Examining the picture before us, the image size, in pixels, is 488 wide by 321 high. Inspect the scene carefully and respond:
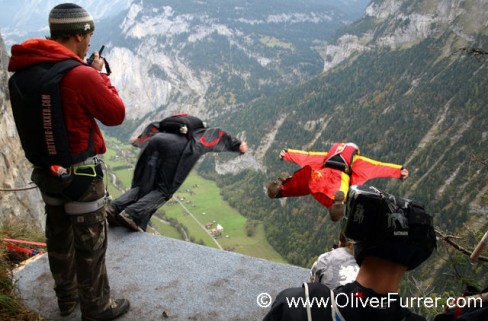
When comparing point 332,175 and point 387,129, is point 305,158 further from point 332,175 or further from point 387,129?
→ point 387,129

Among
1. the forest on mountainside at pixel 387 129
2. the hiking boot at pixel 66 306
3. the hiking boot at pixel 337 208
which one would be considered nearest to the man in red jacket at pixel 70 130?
the hiking boot at pixel 66 306

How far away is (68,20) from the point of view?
10.4 ft

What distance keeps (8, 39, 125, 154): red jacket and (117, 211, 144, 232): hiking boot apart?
2.57 metres

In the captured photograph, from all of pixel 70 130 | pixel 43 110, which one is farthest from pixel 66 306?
pixel 43 110

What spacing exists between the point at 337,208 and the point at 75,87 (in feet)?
13.5

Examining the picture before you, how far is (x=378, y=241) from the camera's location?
6.37 ft

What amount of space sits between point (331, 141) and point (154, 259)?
11763 centimetres

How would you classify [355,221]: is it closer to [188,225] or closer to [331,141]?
[188,225]

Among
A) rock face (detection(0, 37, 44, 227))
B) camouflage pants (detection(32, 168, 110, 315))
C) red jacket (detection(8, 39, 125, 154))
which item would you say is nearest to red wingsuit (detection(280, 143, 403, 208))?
camouflage pants (detection(32, 168, 110, 315))

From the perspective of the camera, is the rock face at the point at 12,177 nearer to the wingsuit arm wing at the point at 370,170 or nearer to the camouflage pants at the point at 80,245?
the camouflage pants at the point at 80,245

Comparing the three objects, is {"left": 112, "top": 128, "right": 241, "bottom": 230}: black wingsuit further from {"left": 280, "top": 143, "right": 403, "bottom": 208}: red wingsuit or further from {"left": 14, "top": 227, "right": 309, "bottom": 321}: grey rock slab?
{"left": 280, "top": 143, "right": 403, "bottom": 208}: red wingsuit

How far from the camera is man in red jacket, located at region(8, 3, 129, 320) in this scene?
10.1 ft

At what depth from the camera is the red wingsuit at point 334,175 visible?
6.63 m

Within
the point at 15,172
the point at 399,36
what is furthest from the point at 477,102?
the point at 15,172
